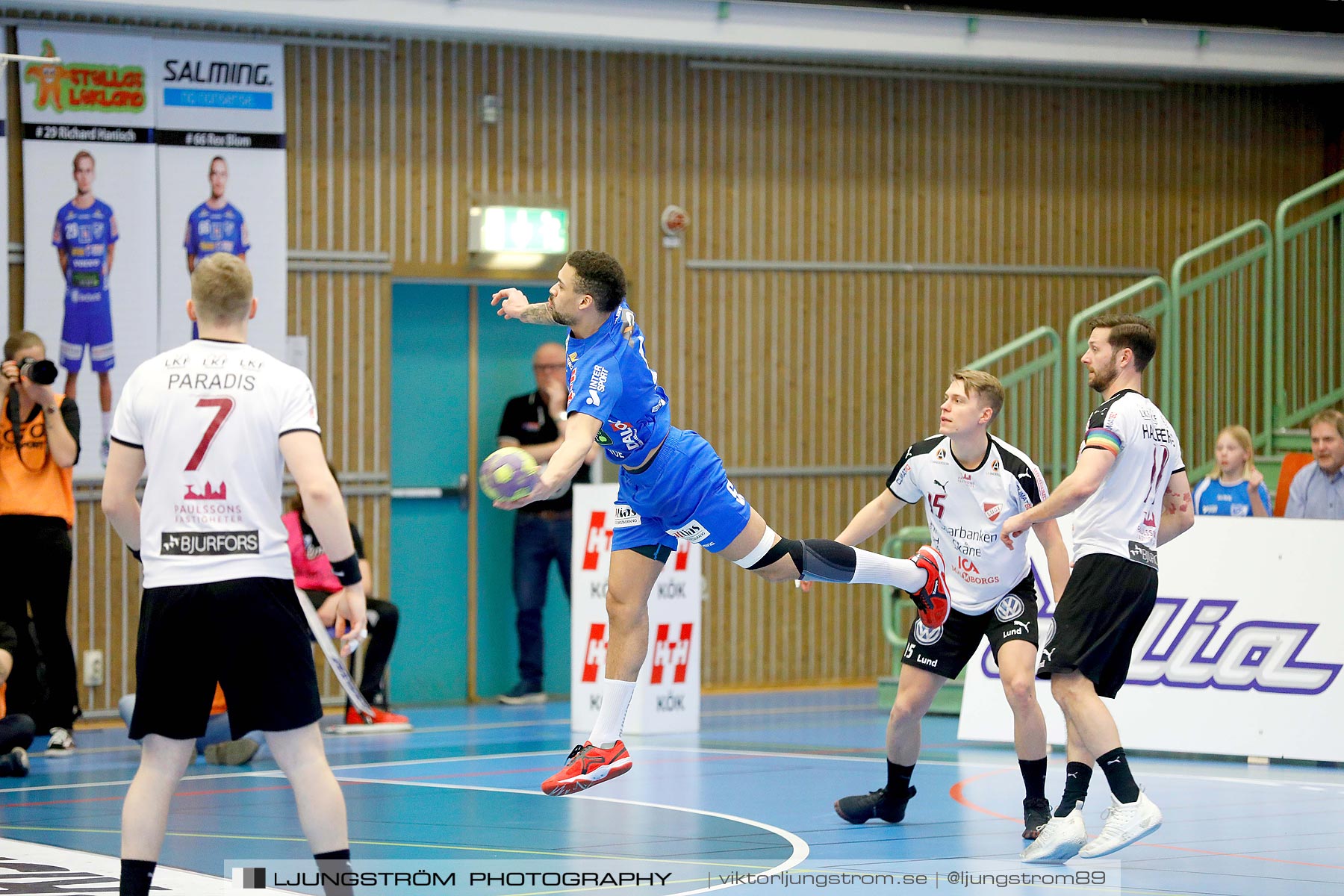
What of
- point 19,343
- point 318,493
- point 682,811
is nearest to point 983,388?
point 682,811

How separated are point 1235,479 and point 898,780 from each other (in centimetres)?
491

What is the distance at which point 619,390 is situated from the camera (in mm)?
6250

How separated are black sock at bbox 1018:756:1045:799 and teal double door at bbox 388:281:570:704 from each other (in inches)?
259

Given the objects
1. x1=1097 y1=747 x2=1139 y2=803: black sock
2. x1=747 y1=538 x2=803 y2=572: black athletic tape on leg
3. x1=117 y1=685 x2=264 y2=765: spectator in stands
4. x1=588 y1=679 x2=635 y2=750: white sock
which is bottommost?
x1=117 y1=685 x2=264 y2=765: spectator in stands

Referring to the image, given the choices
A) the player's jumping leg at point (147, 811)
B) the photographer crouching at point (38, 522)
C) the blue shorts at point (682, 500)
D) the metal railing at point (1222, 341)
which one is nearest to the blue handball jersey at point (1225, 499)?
the metal railing at point (1222, 341)

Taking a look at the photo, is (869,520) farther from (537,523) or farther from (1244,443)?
(537,523)

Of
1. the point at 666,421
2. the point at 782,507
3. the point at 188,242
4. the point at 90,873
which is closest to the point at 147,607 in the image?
the point at 90,873

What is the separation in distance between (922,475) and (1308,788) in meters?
3.25

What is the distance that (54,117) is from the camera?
11.4 metres

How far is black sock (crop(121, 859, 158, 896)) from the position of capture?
4.74 m

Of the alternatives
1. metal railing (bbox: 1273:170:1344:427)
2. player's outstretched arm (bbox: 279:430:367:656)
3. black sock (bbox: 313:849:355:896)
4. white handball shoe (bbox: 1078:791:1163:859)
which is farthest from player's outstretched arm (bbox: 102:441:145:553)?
metal railing (bbox: 1273:170:1344:427)

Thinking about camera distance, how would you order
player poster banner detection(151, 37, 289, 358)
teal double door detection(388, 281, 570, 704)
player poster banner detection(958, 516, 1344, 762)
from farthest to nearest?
teal double door detection(388, 281, 570, 704)
player poster banner detection(151, 37, 289, 358)
player poster banner detection(958, 516, 1344, 762)

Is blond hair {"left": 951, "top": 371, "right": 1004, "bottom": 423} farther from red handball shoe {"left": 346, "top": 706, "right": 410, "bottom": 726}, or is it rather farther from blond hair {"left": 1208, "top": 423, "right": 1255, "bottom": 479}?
red handball shoe {"left": 346, "top": 706, "right": 410, "bottom": 726}

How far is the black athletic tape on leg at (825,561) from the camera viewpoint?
6746mm
